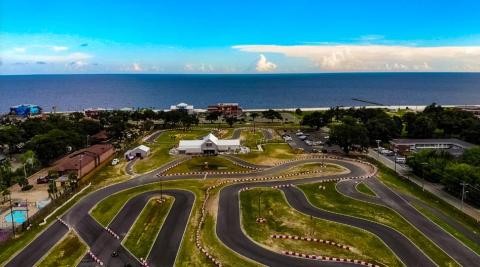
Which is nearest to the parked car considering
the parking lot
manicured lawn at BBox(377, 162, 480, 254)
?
the parking lot

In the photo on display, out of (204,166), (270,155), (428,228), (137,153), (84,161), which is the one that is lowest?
(428,228)

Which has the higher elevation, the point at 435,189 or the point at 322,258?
the point at 435,189

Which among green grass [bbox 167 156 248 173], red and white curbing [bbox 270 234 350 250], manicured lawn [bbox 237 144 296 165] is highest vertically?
manicured lawn [bbox 237 144 296 165]

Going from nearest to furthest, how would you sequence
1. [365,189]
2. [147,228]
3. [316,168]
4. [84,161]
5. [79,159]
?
[147,228], [365,189], [84,161], [79,159], [316,168]

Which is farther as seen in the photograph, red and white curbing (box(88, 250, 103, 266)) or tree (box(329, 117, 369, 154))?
tree (box(329, 117, 369, 154))

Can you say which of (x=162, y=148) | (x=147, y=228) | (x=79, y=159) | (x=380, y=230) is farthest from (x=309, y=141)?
(x=147, y=228)

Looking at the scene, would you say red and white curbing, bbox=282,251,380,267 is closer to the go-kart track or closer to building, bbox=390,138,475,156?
the go-kart track

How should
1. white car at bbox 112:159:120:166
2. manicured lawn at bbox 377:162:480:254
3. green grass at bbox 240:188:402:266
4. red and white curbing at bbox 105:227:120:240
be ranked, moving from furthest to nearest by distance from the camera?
white car at bbox 112:159:120:166 < manicured lawn at bbox 377:162:480:254 < red and white curbing at bbox 105:227:120:240 < green grass at bbox 240:188:402:266

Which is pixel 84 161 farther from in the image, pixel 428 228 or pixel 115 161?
pixel 428 228

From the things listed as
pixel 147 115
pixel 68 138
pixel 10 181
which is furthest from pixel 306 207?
pixel 147 115
